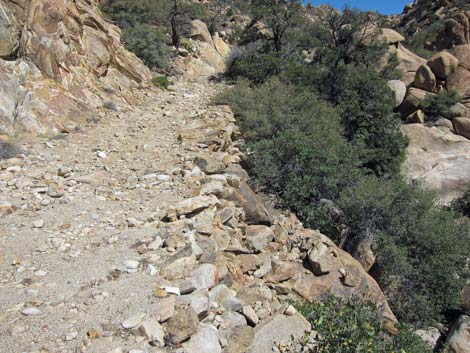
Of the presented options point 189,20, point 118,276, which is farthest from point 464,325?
point 189,20

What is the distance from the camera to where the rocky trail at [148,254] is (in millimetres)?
3947

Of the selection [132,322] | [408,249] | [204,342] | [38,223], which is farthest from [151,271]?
[408,249]

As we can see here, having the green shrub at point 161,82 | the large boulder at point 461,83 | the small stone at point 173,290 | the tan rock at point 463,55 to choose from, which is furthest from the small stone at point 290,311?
the tan rock at point 463,55

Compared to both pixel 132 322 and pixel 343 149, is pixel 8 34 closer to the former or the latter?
pixel 132 322

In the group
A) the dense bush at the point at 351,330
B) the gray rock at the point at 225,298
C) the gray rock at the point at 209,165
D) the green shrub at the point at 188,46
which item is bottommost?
the gray rock at the point at 225,298

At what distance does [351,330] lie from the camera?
13.6 feet

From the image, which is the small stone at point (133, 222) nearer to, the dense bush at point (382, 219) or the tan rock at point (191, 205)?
the tan rock at point (191, 205)

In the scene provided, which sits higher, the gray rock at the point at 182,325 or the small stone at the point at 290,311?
the small stone at the point at 290,311

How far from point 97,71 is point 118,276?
9.13 metres

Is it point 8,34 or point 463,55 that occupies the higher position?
point 463,55

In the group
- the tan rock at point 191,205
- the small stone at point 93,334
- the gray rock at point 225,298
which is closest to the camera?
the small stone at point 93,334

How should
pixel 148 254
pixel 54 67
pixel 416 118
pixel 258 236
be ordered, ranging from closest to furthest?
pixel 148 254, pixel 258 236, pixel 54 67, pixel 416 118

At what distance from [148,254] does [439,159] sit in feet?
44.9

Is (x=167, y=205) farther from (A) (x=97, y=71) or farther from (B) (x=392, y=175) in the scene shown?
(B) (x=392, y=175)
